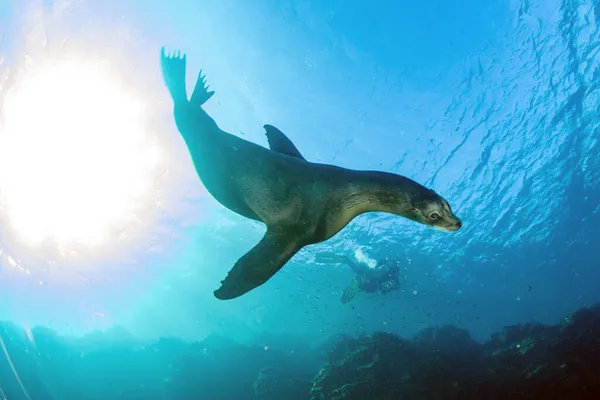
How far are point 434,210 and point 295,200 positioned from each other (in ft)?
3.95

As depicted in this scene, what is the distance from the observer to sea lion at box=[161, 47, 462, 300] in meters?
2.71

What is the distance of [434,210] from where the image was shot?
2.59m

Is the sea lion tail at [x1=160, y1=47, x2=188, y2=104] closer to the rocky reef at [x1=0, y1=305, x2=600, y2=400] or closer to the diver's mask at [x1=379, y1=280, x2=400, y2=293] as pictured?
the rocky reef at [x1=0, y1=305, x2=600, y2=400]

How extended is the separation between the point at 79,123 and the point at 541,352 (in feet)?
57.2

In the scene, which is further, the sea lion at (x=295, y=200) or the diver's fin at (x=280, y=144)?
the diver's fin at (x=280, y=144)

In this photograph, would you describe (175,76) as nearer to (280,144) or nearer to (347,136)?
(280,144)

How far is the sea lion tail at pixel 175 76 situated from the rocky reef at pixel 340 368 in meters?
8.93

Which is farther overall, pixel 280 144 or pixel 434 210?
pixel 280 144

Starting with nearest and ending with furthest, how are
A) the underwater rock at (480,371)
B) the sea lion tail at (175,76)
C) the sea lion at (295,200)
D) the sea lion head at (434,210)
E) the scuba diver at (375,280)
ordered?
1. the sea lion head at (434,210)
2. the sea lion at (295,200)
3. the sea lion tail at (175,76)
4. the underwater rock at (480,371)
5. the scuba diver at (375,280)

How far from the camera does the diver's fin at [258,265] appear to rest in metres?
2.95

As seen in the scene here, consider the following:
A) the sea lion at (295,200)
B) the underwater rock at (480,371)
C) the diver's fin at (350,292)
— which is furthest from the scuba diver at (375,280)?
the sea lion at (295,200)

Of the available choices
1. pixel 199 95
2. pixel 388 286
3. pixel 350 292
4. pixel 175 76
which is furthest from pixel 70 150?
pixel 388 286

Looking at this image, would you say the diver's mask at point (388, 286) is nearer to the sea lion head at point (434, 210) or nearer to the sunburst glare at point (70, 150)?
the sunburst glare at point (70, 150)

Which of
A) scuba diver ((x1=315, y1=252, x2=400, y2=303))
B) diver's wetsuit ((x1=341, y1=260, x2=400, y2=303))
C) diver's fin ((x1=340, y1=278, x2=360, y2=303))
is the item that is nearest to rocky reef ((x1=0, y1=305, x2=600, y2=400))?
diver's fin ((x1=340, y1=278, x2=360, y2=303))
